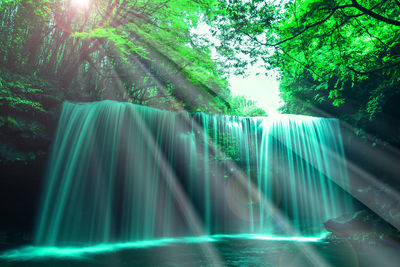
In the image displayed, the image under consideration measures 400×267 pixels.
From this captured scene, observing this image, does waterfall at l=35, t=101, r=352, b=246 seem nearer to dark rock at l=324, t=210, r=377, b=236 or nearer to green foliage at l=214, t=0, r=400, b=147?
dark rock at l=324, t=210, r=377, b=236

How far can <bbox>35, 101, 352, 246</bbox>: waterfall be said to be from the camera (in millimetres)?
7816

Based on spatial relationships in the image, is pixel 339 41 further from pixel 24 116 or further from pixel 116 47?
pixel 24 116

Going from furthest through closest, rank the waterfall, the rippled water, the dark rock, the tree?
the tree < the dark rock < the waterfall < the rippled water

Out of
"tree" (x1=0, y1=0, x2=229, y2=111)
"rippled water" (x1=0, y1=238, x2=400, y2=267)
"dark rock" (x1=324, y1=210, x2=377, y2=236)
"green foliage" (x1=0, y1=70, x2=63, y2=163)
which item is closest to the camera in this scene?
"rippled water" (x1=0, y1=238, x2=400, y2=267)

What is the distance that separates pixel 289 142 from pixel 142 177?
343 inches

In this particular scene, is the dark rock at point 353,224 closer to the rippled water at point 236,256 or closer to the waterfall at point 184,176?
the rippled water at point 236,256

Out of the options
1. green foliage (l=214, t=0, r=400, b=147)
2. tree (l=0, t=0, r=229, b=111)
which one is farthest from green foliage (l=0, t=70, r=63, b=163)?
green foliage (l=214, t=0, r=400, b=147)

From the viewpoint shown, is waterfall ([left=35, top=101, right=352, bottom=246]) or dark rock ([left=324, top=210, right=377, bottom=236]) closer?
waterfall ([left=35, top=101, right=352, bottom=246])

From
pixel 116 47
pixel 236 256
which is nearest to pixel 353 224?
pixel 236 256

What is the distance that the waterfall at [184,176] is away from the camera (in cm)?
782

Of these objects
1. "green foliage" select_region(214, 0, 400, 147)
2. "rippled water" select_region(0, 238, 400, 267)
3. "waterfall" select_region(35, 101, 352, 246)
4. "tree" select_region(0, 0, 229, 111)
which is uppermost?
"tree" select_region(0, 0, 229, 111)

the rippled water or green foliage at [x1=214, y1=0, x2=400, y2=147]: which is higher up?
green foliage at [x1=214, y1=0, x2=400, y2=147]

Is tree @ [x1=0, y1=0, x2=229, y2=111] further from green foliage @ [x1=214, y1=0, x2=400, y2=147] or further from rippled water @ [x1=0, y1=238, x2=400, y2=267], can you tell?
rippled water @ [x1=0, y1=238, x2=400, y2=267]

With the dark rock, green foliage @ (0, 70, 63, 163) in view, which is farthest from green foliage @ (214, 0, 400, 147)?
green foliage @ (0, 70, 63, 163)
